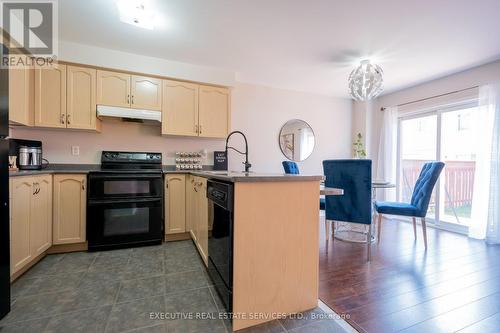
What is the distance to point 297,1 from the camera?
184 centimetres

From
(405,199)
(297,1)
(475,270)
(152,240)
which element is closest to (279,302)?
(152,240)

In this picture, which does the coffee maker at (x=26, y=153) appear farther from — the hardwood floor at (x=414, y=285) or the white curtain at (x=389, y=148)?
the white curtain at (x=389, y=148)

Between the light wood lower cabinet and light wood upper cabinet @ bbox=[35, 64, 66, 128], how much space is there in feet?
2.28

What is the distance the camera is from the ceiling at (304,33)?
1906 millimetres

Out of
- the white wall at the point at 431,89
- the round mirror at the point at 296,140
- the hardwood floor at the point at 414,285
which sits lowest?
the hardwood floor at the point at 414,285

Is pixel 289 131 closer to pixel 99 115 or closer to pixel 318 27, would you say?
pixel 318 27

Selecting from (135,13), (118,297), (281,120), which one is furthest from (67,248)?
(281,120)

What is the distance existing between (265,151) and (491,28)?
291 cm

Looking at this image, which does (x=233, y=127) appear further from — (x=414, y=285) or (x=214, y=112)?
(x=414, y=285)

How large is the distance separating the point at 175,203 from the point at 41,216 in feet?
4.02

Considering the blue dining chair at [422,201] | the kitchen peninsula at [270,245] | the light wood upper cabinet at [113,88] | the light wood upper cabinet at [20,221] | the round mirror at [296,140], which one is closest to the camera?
the kitchen peninsula at [270,245]

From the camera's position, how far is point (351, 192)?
2.33 meters

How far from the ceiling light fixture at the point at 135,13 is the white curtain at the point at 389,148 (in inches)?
158

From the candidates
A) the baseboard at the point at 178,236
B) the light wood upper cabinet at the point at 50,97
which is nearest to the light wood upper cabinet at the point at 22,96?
the light wood upper cabinet at the point at 50,97
